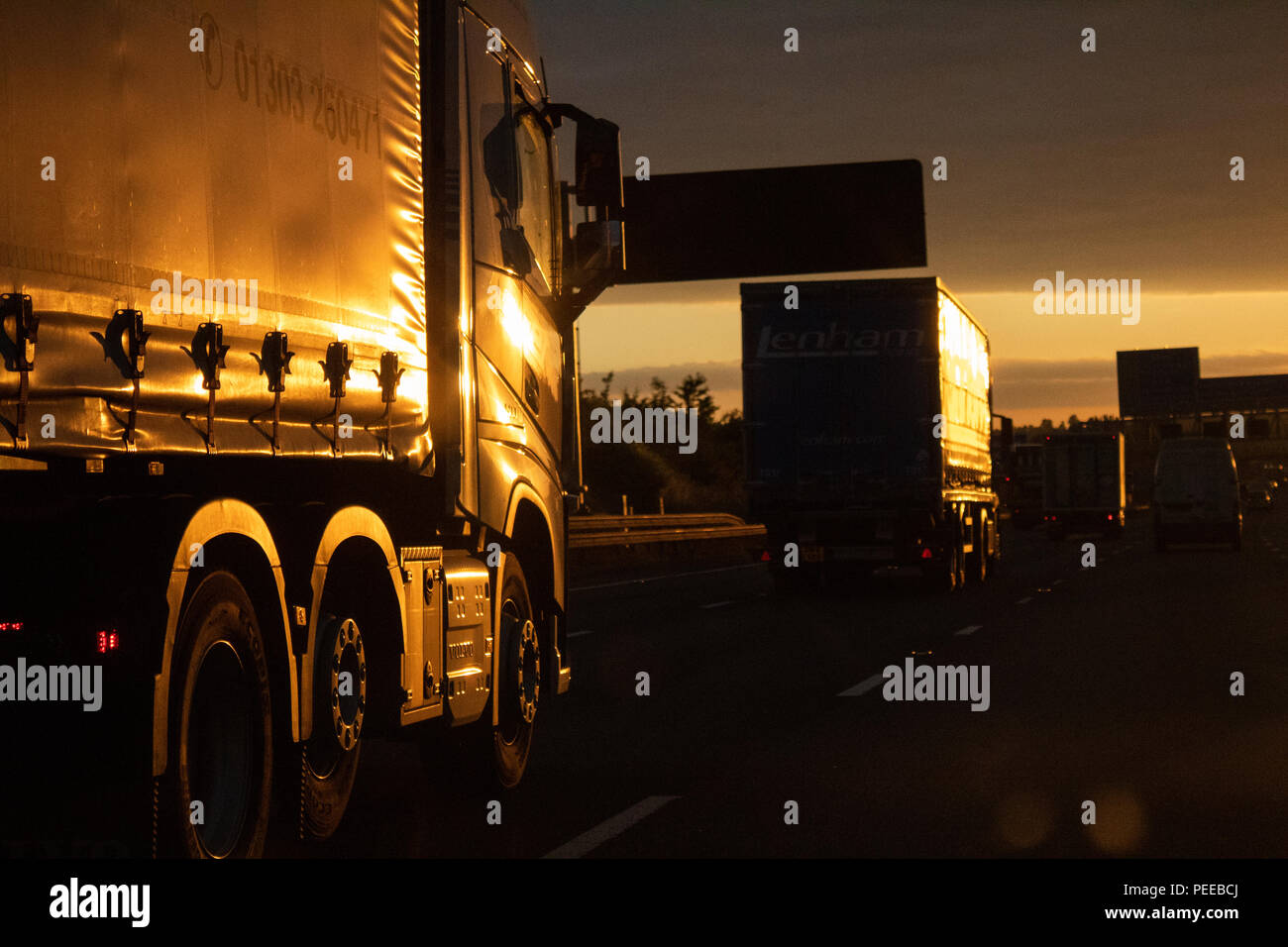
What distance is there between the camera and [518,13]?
9.95 meters

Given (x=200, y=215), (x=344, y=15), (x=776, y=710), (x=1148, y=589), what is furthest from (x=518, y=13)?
(x=1148, y=589)

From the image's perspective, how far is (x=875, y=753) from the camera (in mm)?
10734

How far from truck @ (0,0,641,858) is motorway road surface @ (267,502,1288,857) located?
0.57m

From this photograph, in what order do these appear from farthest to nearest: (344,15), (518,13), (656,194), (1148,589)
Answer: (656,194) < (1148,589) < (518,13) < (344,15)

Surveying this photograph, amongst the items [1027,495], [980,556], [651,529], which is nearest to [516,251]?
[980,556]

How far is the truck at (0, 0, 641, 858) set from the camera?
532 centimetres

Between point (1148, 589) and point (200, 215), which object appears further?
point (1148, 589)

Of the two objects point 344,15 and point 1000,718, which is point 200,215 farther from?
point 1000,718

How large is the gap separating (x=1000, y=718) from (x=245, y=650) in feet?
23.3

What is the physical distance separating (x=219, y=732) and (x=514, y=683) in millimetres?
3313

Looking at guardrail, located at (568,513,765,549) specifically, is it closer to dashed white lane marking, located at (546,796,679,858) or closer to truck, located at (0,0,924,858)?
truck, located at (0,0,924,858)

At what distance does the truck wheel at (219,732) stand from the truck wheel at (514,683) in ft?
9.20

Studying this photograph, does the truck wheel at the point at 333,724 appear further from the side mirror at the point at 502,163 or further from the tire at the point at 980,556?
the tire at the point at 980,556

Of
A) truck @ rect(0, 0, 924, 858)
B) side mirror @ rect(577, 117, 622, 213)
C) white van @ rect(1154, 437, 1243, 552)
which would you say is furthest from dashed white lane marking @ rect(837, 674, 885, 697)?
white van @ rect(1154, 437, 1243, 552)
